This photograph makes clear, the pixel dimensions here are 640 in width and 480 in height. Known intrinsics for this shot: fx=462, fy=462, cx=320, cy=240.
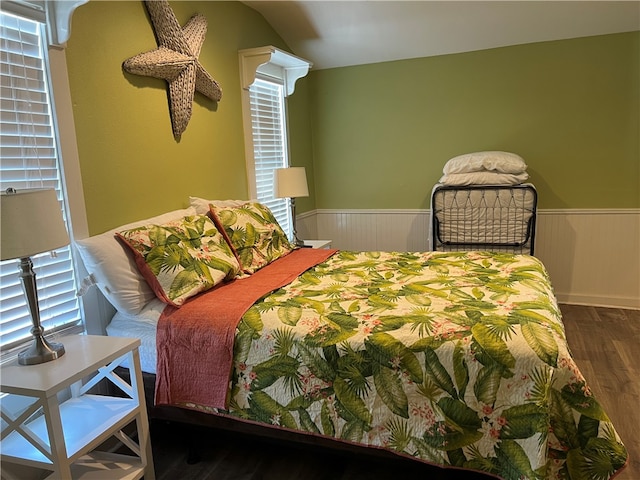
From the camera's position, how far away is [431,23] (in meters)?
3.58

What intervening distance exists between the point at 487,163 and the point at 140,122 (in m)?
2.53

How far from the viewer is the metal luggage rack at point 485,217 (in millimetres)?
3521

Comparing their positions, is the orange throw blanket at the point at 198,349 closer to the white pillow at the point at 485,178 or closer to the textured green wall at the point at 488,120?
the white pillow at the point at 485,178

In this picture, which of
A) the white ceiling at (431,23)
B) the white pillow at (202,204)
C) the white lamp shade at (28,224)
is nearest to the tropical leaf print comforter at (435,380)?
the white lamp shade at (28,224)

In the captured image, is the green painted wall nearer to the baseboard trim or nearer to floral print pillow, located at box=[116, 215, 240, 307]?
floral print pillow, located at box=[116, 215, 240, 307]

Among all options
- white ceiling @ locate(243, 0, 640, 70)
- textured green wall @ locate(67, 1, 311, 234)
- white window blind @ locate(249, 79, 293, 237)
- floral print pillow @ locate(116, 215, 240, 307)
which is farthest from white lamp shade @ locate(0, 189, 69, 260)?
white ceiling @ locate(243, 0, 640, 70)

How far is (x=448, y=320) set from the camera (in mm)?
1714

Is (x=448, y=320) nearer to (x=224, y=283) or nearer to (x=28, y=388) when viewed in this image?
(x=224, y=283)

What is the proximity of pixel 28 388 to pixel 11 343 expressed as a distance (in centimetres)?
49

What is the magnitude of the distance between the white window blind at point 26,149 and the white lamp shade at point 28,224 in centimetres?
39

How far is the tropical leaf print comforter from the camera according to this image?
1.50 meters

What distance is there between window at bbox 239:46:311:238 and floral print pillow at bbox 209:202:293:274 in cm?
70

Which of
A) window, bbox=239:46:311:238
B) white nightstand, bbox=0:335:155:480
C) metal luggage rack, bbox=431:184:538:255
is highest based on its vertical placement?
window, bbox=239:46:311:238

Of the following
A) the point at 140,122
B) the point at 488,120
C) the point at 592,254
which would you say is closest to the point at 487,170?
the point at 488,120
